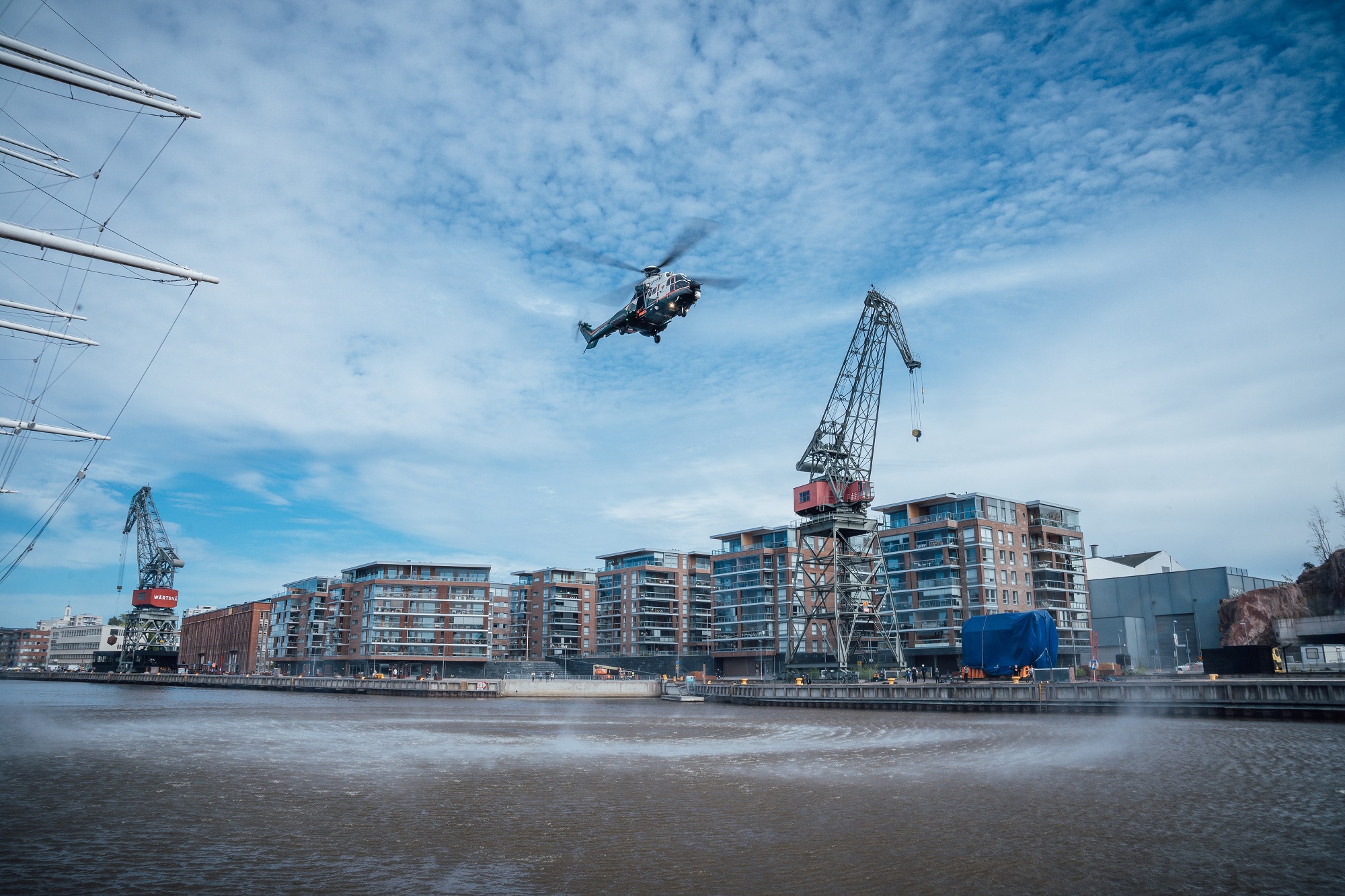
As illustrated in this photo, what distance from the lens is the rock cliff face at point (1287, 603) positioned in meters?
93.8

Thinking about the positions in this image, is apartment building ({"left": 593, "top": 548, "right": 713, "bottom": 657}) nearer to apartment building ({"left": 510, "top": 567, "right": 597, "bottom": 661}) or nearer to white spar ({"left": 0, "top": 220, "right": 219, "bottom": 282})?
apartment building ({"left": 510, "top": 567, "right": 597, "bottom": 661})

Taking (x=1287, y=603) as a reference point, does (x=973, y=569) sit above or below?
above

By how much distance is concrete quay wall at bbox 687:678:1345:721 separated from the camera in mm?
46906

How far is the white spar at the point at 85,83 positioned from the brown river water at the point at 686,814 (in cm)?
3388

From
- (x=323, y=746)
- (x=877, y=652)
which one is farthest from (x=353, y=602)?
(x=323, y=746)

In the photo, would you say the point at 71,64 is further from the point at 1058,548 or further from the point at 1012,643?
the point at 1058,548

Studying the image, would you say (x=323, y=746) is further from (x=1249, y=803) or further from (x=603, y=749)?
(x=1249, y=803)

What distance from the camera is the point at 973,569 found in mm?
112250

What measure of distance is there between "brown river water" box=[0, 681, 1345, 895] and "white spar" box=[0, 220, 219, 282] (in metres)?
25.3

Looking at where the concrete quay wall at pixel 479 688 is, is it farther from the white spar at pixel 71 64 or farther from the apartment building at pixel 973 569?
the white spar at pixel 71 64

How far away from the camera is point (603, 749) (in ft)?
131

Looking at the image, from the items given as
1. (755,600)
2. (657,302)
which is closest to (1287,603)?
(755,600)

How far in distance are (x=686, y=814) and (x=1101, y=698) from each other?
45.1 metres

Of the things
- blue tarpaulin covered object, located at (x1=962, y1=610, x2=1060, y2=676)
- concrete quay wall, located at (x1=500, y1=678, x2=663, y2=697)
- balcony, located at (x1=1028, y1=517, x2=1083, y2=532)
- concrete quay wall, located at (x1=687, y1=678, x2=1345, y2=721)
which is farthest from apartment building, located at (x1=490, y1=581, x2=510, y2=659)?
blue tarpaulin covered object, located at (x1=962, y1=610, x2=1060, y2=676)
